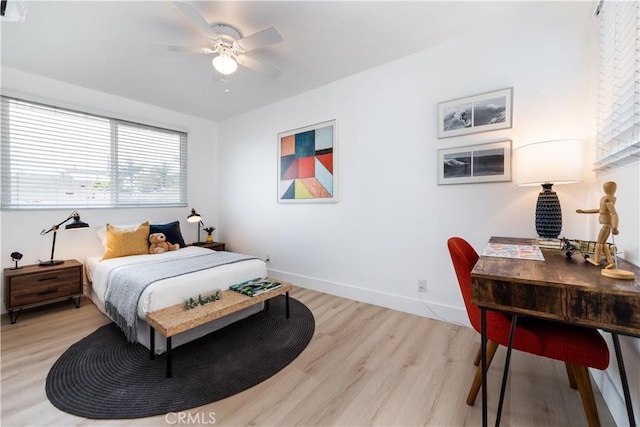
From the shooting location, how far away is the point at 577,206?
189cm

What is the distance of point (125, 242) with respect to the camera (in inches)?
116

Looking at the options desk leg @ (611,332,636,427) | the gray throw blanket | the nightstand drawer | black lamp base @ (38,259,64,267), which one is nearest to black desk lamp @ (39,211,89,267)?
black lamp base @ (38,259,64,267)

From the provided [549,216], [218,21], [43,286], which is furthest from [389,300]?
[43,286]

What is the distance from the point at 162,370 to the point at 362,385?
1.36 meters

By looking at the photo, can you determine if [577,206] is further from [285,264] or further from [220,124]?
[220,124]

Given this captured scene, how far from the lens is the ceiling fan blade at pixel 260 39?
73.1 inches

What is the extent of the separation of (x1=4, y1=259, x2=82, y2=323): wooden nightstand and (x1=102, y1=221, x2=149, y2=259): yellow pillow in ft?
1.18

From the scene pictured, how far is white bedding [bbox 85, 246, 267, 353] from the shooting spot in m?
1.92

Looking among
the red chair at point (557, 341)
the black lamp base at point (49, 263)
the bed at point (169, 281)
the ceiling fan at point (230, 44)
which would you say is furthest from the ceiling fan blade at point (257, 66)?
the black lamp base at point (49, 263)

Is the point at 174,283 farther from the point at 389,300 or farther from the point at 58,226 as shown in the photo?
the point at 389,300

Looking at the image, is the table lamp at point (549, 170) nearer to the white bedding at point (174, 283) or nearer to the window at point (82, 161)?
the white bedding at point (174, 283)

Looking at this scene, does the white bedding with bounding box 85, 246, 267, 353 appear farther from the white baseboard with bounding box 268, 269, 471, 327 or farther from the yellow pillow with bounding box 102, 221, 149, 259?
the white baseboard with bounding box 268, 269, 471, 327

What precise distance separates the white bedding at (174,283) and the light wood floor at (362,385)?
1.76ft

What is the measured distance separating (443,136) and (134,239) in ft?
11.8
